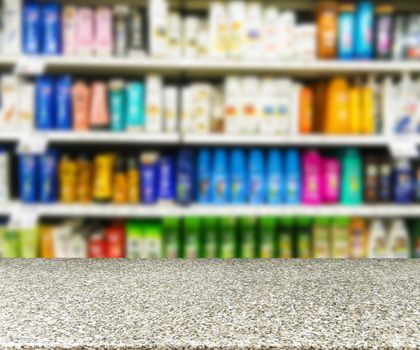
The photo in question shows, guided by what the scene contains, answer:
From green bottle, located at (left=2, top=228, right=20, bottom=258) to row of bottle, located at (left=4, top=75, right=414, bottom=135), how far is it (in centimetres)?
54

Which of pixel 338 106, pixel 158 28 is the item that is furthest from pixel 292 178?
pixel 158 28

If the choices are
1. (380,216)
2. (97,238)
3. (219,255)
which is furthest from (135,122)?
(380,216)

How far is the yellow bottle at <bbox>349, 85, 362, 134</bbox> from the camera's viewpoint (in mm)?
2158

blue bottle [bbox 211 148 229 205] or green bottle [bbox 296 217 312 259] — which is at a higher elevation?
blue bottle [bbox 211 148 229 205]

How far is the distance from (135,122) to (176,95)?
0.25 metres

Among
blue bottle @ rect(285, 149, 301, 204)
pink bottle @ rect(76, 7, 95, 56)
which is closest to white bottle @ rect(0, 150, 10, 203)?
pink bottle @ rect(76, 7, 95, 56)

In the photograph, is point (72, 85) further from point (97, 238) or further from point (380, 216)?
point (380, 216)

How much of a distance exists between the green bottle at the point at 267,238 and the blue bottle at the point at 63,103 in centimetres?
110

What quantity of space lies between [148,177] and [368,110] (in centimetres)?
115

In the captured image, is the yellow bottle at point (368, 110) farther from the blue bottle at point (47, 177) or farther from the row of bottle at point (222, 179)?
the blue bottle at point (47, 177)

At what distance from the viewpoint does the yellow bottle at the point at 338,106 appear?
7.04 ft

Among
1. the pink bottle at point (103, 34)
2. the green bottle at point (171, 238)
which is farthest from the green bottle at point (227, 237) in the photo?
the pink bottle at point (103, 34)

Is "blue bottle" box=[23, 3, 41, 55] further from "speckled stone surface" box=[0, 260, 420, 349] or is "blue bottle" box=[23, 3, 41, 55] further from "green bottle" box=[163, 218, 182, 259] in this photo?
"speckled stone surface" box=[0, 260, 420, 349]

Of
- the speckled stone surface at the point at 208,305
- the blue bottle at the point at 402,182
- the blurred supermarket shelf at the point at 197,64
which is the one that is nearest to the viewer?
the speckled stone surface at the point at 208,305
